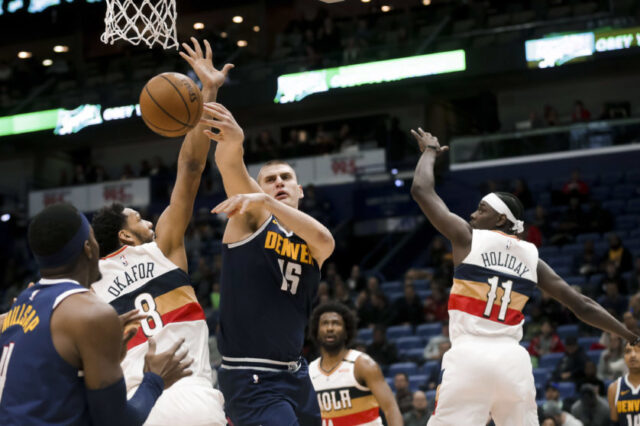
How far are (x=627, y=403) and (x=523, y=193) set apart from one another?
10.0 metres

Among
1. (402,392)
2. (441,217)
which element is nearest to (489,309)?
(441,217)

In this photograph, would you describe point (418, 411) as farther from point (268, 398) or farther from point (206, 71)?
point (206, 71)

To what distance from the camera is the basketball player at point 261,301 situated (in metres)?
5.14

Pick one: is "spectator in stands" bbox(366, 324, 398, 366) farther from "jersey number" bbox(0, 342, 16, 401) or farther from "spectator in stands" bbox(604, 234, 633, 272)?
"jersey number" bbox(0, 342, 16, 401)

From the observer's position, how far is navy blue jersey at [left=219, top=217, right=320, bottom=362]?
17.0 ft

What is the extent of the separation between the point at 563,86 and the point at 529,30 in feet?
12.8

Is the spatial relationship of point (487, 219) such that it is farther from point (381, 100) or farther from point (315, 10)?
point (315, 10)

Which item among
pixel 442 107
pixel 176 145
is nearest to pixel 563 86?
pixel 442 107

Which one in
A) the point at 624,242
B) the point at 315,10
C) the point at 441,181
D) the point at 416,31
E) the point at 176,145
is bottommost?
the point at 624,242

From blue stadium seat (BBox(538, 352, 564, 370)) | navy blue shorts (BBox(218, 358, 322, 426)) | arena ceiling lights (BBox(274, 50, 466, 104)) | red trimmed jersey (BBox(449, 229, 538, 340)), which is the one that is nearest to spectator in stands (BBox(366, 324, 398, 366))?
blue stadium seat (BBox(538, 352, 564, 370))

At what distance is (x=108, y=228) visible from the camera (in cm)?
528

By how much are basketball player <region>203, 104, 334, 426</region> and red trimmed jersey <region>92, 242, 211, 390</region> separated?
238 millimetres

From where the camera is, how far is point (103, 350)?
10.7ft

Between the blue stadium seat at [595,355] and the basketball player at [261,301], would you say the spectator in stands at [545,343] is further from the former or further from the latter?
the basketball player at [261,301]
